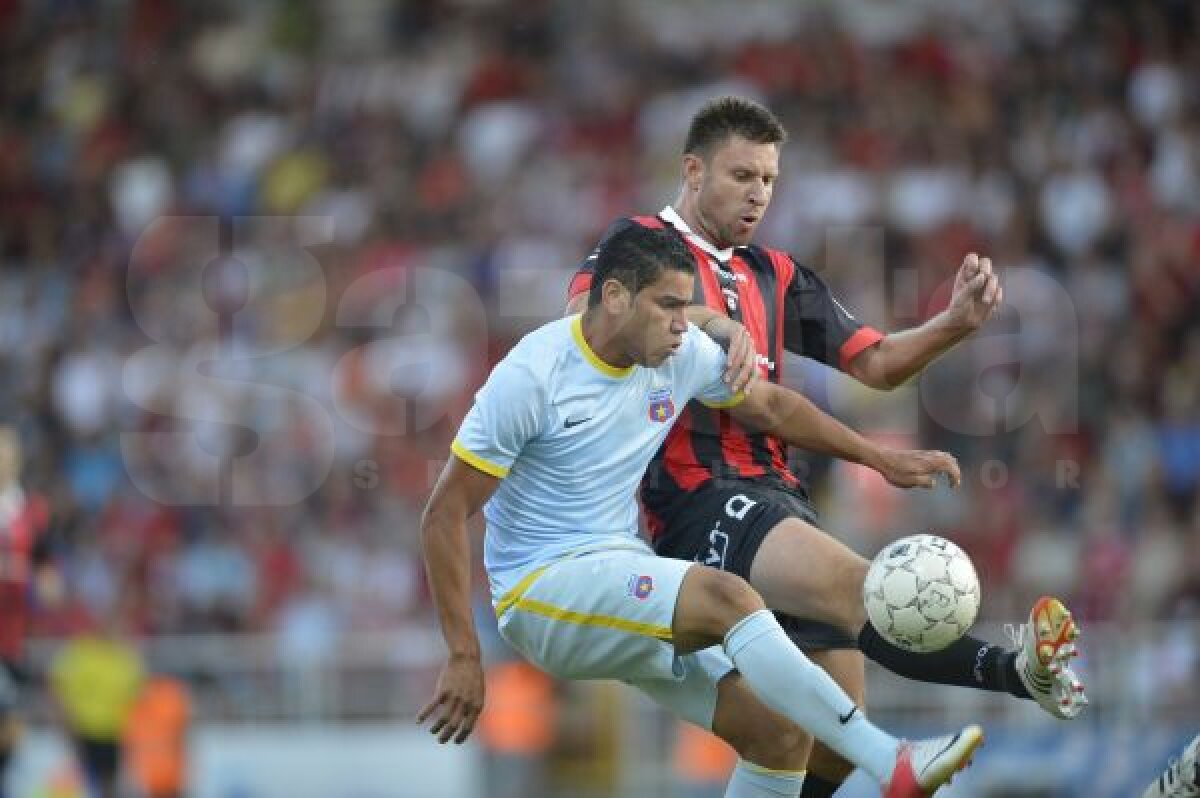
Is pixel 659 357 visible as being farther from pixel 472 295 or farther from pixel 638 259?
pixel 472 295

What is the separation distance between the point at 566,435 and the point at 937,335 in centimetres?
157

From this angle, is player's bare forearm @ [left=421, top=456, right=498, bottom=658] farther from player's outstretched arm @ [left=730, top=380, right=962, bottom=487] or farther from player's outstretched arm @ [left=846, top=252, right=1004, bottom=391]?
player's outstretched arm @ [left=846, top=252, right=1004, bottom=391]

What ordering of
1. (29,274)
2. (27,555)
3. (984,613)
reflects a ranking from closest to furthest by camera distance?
(27,555), (984,613), (29,274)

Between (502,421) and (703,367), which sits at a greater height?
(703,367)

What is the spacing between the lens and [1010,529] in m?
→ 14.3

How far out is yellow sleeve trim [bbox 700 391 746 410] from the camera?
7543 mm

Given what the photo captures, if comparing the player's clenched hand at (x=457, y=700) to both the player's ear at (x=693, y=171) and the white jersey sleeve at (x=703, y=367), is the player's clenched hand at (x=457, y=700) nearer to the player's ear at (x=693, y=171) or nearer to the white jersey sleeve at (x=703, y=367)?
the white jersey sleeve at (x=703, y=367)

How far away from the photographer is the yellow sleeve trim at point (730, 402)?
7543 millimetres

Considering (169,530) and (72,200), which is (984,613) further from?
(72,200)

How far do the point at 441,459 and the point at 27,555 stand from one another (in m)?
3.87

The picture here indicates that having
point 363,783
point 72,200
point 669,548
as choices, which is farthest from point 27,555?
A: point 72,200

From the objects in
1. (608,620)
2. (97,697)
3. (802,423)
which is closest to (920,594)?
(802,423)

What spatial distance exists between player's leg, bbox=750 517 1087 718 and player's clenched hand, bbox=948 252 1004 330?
1.01 meters

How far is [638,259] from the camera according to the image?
7.23 m
